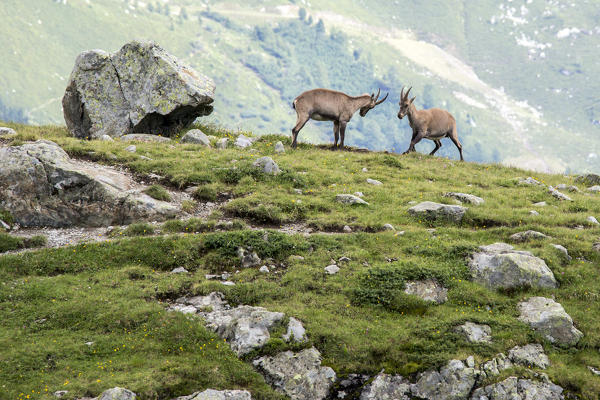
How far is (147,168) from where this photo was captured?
1983 cm

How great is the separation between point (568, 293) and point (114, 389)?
1009 centimetres

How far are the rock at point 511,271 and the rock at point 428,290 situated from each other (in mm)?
1055

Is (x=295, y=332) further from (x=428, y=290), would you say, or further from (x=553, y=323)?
(x=553, y=323)

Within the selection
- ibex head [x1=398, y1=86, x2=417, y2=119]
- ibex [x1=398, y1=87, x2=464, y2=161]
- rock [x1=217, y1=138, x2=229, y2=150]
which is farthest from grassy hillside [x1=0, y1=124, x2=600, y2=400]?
ibex head [x1=398, y1=86, x2=417, y2=119]

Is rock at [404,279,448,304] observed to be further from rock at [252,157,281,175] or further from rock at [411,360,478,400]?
rock at [252,157,281,175]

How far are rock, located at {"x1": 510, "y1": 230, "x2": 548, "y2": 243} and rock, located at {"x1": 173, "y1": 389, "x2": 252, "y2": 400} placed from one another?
8.93m

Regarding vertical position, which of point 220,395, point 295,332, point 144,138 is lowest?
point 220,395

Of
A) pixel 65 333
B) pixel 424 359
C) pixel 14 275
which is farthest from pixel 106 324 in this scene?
pixel 424 359

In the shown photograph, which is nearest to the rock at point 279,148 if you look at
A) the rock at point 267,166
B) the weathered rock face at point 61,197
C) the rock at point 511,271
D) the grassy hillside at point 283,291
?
the rock at point 267,166

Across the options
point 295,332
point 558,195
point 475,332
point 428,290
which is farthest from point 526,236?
point 295,332

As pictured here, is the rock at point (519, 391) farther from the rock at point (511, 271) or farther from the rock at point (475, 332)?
the rock at point (511, 271)

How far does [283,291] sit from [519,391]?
538 cm

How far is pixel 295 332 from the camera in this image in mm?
11234

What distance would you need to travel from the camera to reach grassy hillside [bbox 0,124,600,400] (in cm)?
1035
